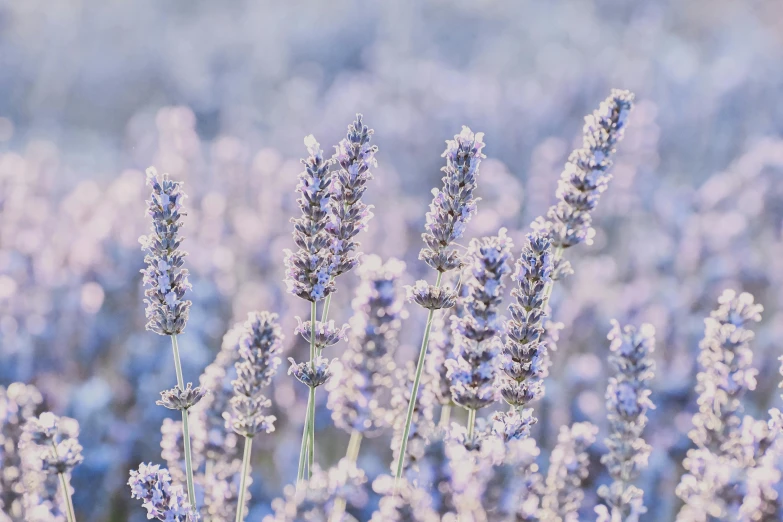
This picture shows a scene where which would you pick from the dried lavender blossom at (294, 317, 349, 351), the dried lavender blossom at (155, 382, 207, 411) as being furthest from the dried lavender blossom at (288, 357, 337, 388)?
the dried lavender blossom at (155, 382, 207, 411)

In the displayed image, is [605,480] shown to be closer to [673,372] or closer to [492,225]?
[673,372]

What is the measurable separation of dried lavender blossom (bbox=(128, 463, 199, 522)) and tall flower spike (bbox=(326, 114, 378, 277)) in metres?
0.55

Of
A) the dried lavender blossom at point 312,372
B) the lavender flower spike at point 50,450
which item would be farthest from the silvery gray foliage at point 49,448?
the dried lavender blossom at point 312,372

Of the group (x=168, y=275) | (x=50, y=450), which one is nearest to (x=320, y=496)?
(x=168, y=275)

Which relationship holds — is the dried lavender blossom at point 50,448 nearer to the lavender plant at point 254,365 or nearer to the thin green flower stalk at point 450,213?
the lavender plant at point 254,365

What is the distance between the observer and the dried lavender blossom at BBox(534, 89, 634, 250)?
197 centimetres

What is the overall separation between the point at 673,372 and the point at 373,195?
3.04 metres

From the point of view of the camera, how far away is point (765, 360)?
3889mm

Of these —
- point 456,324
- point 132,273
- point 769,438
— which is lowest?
point 769,438

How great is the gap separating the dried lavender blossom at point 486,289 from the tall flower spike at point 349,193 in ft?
0.96

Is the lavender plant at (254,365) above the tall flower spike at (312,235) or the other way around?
the other way around

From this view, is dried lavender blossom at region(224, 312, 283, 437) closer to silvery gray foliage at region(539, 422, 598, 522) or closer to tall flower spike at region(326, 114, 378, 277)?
tall flower spike at region(326, 114, 378, 277)

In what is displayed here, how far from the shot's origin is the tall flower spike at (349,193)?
1736 mm

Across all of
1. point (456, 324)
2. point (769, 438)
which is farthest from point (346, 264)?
point (769, 438)
